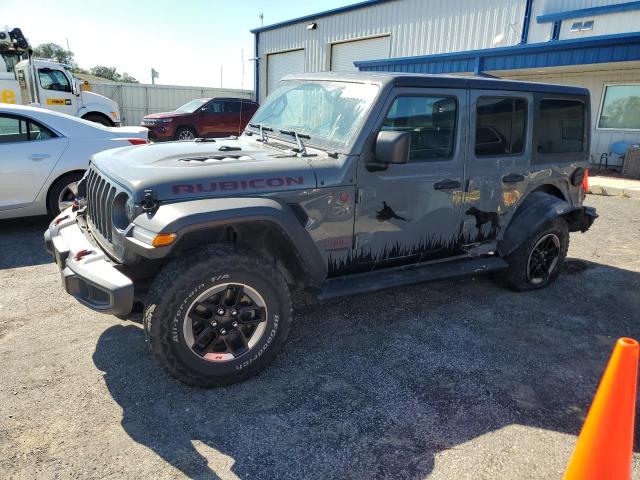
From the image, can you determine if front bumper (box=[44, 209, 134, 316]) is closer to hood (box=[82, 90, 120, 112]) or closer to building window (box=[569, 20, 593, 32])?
hood (box=[82, 90, 120, 112])

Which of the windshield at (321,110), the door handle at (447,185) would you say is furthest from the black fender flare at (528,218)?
the windshield at (321,110)

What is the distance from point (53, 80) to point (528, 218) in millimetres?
14594

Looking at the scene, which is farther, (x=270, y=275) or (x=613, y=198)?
(x=613, y=198)

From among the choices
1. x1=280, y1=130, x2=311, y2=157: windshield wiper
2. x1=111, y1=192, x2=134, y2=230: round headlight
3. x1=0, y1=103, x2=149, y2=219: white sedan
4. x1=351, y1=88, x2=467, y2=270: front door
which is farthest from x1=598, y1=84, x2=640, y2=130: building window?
x1=111, y1=192, x2=134, y2=230: round headlight

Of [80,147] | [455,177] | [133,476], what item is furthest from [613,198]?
[133,476]

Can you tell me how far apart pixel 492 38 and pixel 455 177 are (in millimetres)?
13828

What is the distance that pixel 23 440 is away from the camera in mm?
2547

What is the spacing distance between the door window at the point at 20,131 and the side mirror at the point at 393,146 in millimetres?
4716

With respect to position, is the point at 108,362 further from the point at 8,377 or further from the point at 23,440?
the point at 23,440

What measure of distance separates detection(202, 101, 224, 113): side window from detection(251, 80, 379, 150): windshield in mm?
13022

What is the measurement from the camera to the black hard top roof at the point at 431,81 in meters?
3.53

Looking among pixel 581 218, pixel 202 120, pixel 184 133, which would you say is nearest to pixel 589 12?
pixel 581 218

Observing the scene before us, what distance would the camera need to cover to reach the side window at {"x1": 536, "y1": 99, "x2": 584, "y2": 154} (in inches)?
175

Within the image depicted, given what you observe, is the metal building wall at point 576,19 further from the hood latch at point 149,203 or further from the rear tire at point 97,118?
the hood latch at point 149,203
